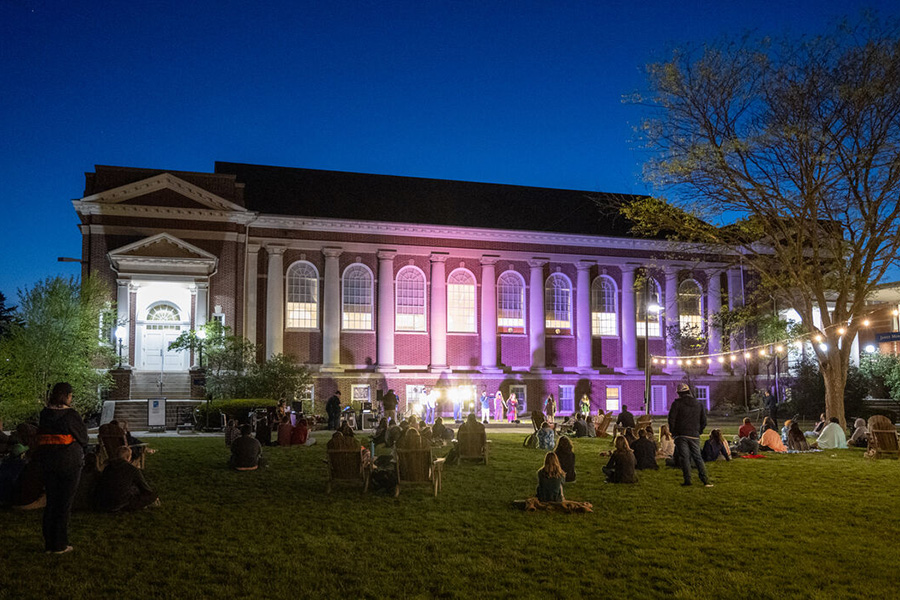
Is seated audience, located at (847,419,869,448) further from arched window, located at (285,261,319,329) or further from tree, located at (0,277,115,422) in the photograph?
tree, located at (0,277,115,422)

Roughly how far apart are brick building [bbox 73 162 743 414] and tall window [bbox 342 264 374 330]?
0.25 feet

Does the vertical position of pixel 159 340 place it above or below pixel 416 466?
above

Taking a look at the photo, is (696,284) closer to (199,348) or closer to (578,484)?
(199,348)

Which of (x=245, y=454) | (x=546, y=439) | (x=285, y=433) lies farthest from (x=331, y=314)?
(x=245, y=454)

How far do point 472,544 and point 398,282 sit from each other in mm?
31367

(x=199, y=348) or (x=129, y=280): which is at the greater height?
(x=129, y=280)

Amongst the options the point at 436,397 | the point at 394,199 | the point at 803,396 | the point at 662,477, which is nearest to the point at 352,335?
the point at 436,397

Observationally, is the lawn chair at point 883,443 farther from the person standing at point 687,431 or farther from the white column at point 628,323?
the white column at point 628,323

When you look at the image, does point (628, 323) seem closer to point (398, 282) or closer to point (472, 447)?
point (398, 282)

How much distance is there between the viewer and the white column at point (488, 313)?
40.4 m

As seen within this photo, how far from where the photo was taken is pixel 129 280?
33.7 metres

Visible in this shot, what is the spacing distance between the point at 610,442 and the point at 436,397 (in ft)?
51.9

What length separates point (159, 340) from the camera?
34.9 m

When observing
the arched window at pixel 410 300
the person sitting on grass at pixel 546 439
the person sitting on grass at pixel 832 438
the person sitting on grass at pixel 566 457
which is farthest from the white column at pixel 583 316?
the person sitting on grass at pixel 566 457
